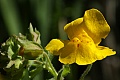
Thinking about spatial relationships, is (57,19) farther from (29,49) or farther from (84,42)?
(29,49)

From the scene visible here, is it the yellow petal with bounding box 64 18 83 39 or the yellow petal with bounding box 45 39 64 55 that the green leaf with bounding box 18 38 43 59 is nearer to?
the yellow petal with bounding box 45 39 64 55

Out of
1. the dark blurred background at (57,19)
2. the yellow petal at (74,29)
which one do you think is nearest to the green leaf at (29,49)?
the yellow petal at (74,29)

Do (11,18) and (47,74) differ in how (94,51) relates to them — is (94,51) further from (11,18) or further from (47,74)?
(11,18)

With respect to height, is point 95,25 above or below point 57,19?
below

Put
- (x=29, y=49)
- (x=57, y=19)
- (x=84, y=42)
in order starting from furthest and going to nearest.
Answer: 1. (x=57, y=19)
2. (x=84, y=42)
3. (x=29, y=49)

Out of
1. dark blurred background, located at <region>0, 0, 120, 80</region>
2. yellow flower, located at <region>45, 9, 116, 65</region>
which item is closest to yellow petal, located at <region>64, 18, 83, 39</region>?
yellow flower, located at <region>45, 9, 116, 65</region>

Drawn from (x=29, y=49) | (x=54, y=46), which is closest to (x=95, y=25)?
(x=54, y=46)

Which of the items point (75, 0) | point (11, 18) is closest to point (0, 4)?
point (11, 18)

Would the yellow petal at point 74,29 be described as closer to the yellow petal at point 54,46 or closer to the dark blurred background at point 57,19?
the yellow petal at point 54,46
